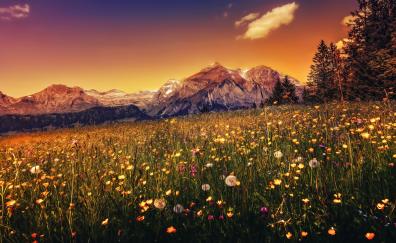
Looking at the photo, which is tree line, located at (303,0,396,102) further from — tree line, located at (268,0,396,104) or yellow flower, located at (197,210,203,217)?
yellow flower, located at (197,210,203,217)

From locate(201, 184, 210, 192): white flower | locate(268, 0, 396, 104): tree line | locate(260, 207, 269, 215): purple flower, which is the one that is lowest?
locate(260, 207, 269, 215): purple flower

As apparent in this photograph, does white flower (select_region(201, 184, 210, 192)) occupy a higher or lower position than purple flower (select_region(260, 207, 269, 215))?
higher

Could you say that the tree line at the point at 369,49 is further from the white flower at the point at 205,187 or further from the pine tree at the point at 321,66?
the white flower at the point at 205,187

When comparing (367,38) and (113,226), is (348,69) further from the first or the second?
(113,226)

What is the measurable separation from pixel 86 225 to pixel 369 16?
41869 mm

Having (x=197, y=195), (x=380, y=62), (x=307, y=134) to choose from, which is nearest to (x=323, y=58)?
(x=380, y=62)

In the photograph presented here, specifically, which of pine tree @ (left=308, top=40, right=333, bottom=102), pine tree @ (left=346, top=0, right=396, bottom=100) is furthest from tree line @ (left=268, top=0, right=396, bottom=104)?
pine tree @ (left=308, top=40, right=333, bottom=102)

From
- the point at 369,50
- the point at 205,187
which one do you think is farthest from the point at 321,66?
the point at 205,187

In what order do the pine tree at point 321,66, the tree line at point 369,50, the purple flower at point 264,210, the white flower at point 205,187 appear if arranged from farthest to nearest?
the pine tree at point 321,66
the tree line at point 369,50
the white flower at point 205,187
the purple flower at point 264,210

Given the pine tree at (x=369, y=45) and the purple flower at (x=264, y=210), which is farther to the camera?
the pine tree at (x=369, y=45)

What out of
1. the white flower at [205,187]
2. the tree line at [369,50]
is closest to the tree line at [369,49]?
the tree line at [369,50]

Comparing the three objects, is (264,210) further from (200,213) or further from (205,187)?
(205,187)

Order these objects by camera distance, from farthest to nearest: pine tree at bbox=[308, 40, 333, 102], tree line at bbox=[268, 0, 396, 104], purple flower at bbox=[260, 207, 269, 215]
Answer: pine tree at bbox=[308, 40, 333, 102], tree line at bbox=[268, 0, 396, 104], purple flower at bbox=[260, 207, 269, 215]

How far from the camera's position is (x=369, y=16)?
35406mm
